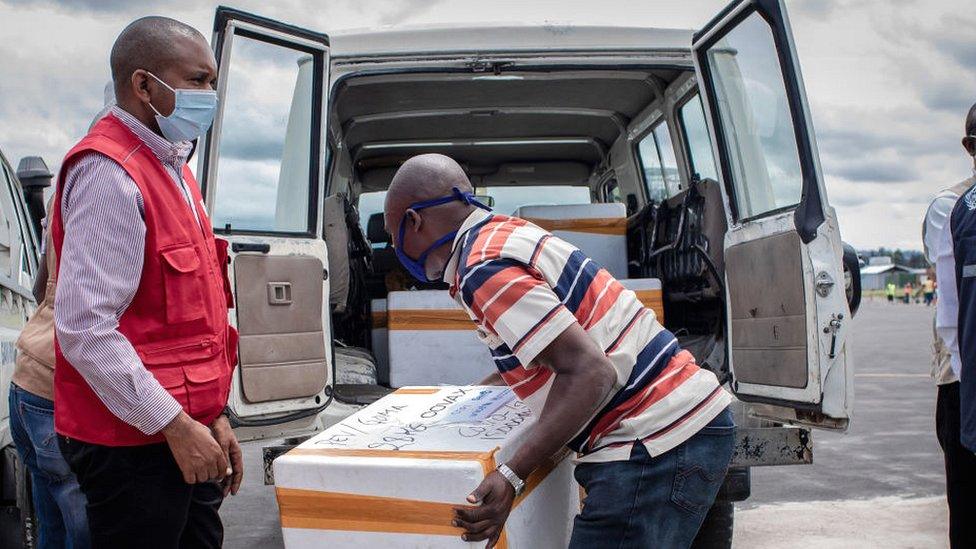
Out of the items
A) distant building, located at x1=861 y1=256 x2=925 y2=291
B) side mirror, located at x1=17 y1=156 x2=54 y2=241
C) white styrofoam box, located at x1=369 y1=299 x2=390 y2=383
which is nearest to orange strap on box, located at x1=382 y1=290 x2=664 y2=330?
white styrofoam box, located at x1=369 y1=299 x2=390 y2=383

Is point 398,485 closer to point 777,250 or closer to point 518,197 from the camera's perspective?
point 777,250

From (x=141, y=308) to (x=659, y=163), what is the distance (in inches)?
178

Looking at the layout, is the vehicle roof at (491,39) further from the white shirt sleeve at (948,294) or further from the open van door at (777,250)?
the white shirt sleeve at (948,294)

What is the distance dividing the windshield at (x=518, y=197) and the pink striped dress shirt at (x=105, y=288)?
4.95m

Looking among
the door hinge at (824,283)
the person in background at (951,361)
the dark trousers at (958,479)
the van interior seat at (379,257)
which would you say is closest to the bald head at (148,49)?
the person in background at (951,361)

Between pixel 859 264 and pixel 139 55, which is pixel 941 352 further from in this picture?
pixel 139 55

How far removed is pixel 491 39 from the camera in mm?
4309

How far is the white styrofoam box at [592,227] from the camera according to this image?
5219 millimetres

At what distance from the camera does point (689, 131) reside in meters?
5.39

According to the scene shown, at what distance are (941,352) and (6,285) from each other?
10.9 feet

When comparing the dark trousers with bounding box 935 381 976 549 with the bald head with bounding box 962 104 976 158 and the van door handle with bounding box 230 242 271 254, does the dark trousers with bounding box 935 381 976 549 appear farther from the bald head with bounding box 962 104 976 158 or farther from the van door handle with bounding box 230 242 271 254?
the van door handle with bounding box 230 242 271 254

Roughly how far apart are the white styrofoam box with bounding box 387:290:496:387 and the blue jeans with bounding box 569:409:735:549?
2.37 m

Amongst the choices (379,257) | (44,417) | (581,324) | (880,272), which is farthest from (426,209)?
(880,272)

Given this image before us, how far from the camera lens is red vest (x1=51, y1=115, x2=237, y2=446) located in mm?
1976
